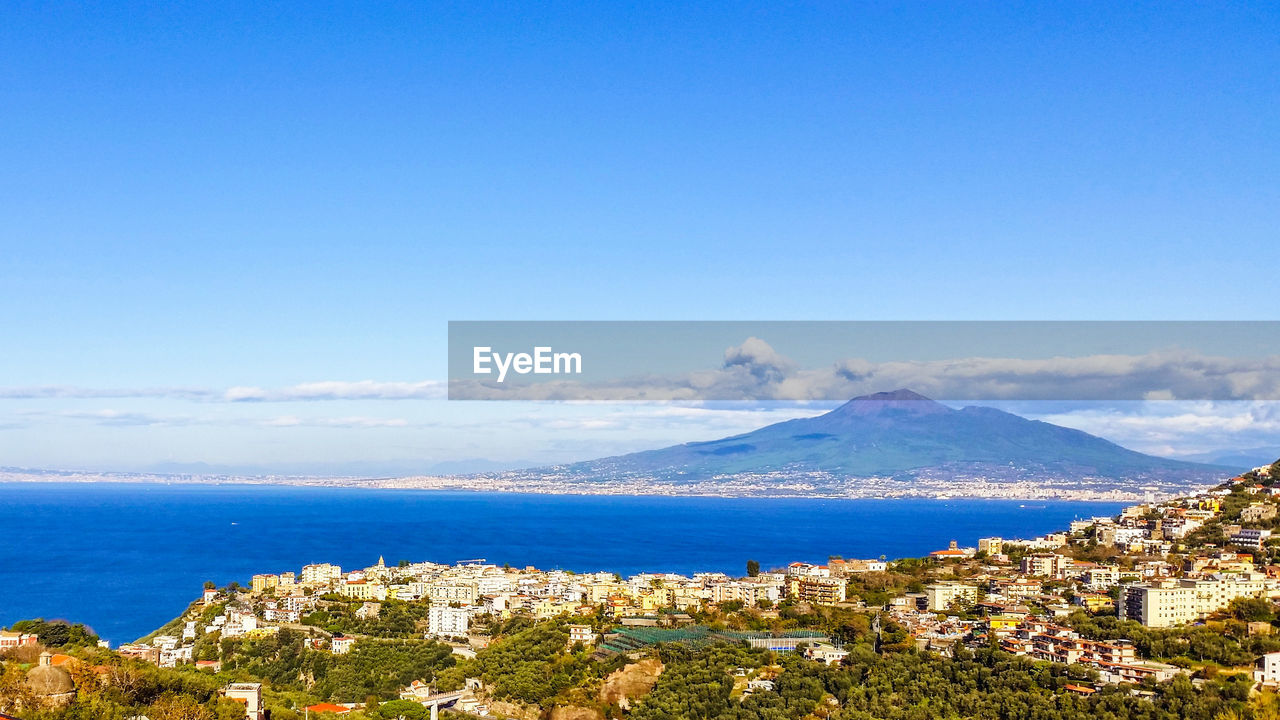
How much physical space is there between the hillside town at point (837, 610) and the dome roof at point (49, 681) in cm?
8

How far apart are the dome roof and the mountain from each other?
92.0 metres

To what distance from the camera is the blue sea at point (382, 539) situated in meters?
30.7

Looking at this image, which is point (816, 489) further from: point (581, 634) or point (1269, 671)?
point (1269, 671)

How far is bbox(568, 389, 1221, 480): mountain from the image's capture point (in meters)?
102

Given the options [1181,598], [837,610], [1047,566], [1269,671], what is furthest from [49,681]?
[1047,566]

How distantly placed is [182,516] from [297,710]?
54006 mm

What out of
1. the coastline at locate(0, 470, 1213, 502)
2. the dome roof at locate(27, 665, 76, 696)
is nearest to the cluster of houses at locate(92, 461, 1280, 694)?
the dome roof at locate(27, 665, 76, 696)

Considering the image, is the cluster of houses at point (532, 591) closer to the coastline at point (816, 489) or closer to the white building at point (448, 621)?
the white building at point (448, 621)

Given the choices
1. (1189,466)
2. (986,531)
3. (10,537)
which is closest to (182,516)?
(10,537)

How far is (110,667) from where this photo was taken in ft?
40.4

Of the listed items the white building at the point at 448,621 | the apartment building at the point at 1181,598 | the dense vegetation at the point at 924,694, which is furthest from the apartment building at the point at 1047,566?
the white building at the point at 448,621

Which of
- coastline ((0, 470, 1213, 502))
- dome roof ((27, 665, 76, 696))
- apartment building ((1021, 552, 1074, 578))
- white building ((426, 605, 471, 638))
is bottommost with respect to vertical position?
coastline ((0, 470, 1213, 502))

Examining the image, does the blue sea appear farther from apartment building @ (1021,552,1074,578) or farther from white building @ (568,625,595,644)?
apartment building @ (1021,552,1074,578)

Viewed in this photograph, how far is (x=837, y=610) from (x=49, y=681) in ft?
40.5
